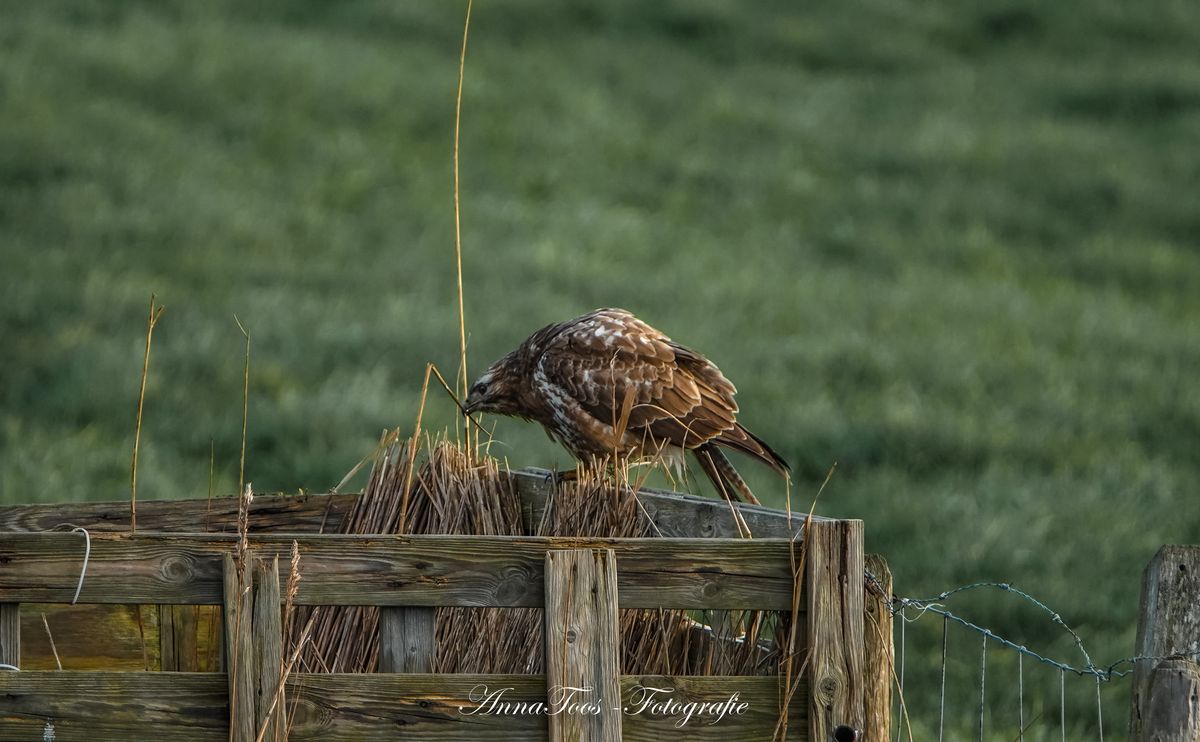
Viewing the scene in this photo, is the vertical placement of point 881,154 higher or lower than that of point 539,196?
higher

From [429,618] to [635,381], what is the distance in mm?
2306

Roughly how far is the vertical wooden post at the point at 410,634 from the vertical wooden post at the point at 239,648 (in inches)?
12.7

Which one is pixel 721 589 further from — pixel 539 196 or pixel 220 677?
pixel 539 196

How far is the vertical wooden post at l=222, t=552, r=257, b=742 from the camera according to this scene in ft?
12.2

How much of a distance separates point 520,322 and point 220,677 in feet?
36.5

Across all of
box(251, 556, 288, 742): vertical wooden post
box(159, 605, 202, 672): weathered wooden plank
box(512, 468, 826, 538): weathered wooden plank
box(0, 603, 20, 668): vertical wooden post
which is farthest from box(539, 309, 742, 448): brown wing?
box(0, 603, 20, 668): vertical wooden post

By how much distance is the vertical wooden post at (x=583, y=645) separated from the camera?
377 centimetres

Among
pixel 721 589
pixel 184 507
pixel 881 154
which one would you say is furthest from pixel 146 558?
pixel 881 154

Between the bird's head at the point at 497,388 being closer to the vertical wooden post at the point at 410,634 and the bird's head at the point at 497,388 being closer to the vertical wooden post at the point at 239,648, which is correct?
the vertical wooden post at the point at 410,634

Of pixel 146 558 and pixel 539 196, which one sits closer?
pixel 146 558

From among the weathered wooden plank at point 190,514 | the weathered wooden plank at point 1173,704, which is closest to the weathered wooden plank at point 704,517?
the weathered wooden plank at point 190,514

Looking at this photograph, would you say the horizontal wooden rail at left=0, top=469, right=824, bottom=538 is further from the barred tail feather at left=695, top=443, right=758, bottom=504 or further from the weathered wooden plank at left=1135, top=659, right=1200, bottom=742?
the weathered wooden plank at left=1135, top=659, right=1200, bottom=742

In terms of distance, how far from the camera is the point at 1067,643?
9164 millimetres

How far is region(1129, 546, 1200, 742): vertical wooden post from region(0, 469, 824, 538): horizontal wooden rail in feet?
4.82
